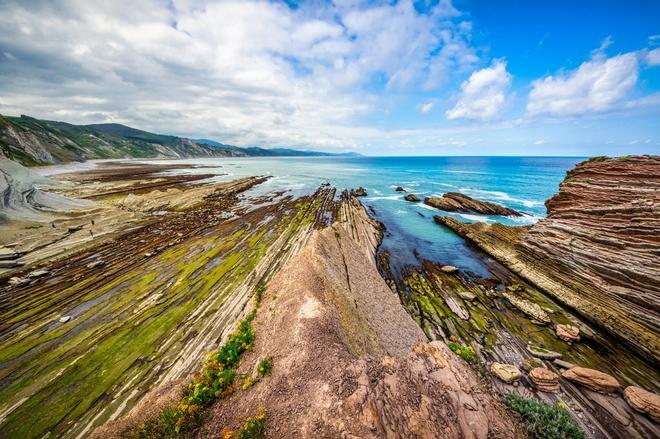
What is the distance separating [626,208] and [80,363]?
3981 centimetres

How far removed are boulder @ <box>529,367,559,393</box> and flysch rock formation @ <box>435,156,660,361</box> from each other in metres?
7.85

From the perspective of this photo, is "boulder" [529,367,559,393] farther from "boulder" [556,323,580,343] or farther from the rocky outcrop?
the rocky outcrop

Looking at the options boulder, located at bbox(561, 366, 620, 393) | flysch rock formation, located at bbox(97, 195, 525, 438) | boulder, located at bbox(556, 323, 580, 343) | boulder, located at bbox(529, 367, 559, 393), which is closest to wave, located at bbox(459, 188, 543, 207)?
boulder, located at bbox(556, 323, 580, 343)

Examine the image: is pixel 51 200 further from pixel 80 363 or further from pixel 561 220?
pixel 561 220

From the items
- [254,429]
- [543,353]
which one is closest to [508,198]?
[543,353]

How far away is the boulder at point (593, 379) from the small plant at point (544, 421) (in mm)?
7277

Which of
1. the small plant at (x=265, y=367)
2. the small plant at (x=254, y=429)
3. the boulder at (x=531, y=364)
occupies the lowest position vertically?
the boulder at (x=531, y=364)

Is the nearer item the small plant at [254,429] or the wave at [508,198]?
the small plant at [254,429]

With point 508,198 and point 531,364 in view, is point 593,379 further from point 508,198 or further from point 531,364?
point 508,198

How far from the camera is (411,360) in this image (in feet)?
27.8

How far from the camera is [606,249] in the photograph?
19188 millimetres

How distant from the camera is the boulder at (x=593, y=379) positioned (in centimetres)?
1175

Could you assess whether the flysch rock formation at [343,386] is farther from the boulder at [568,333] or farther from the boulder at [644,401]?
the boulder at [568,333]

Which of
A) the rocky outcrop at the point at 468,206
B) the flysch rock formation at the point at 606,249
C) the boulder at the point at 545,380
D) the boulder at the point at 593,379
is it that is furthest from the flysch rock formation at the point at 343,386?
the rocky outcrop at the point at 468,206
